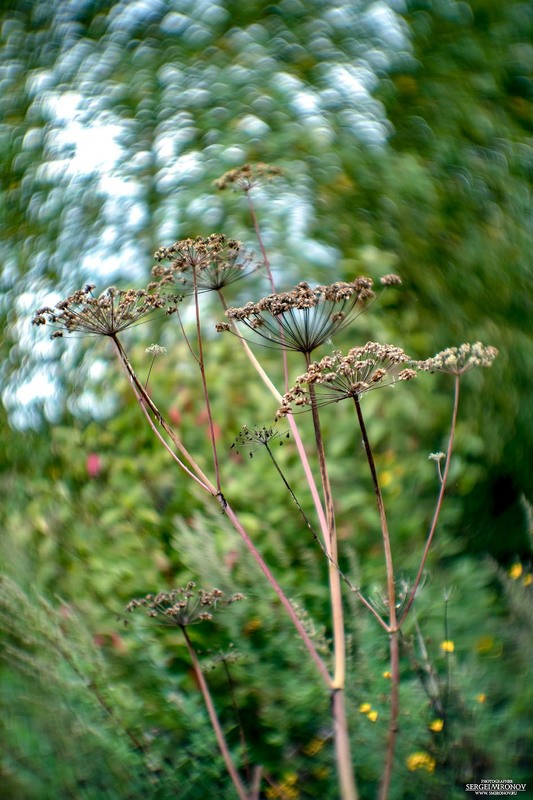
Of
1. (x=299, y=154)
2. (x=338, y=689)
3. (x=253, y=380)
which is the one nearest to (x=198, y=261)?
(x=338, y=689)

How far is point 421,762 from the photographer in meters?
1.86

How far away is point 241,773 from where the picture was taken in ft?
7.58

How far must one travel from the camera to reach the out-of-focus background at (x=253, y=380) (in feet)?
6.66

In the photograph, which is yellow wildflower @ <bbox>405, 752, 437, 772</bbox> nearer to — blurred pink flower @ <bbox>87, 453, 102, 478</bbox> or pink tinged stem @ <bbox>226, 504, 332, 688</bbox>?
pink tinged stem @ <bbox>226, 504, 332, 688</bbox>

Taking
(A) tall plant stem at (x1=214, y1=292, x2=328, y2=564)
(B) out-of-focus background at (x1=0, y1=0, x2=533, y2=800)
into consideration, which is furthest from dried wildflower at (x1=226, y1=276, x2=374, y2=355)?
(B) out-of-focus background at (x1=0, y1=0, x2=533, y2=800)

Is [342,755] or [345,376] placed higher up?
[345,376]

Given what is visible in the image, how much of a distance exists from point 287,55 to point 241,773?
2.69m

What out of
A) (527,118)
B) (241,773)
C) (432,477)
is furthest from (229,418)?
(527,118)

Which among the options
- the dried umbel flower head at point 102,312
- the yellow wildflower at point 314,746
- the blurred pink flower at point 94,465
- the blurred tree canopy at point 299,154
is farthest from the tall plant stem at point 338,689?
the blurred pink flower at point 94,465

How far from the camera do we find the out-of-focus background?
203 centimetres

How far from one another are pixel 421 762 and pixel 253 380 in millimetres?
1653

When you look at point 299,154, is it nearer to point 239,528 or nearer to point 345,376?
point 345,376

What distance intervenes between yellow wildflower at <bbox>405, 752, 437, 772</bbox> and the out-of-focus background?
24 millimetres

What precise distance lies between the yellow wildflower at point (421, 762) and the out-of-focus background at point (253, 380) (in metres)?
0.02
